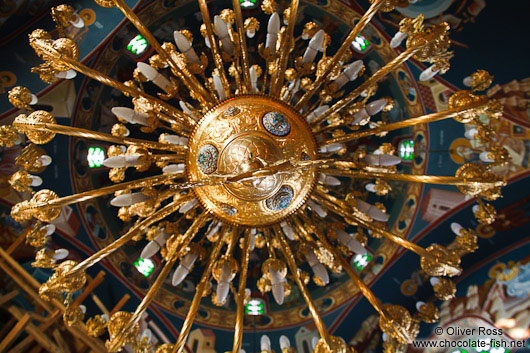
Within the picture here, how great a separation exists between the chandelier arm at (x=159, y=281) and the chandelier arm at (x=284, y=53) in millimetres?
1909

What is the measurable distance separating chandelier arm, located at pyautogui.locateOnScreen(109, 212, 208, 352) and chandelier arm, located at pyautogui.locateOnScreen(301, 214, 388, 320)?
1491mm

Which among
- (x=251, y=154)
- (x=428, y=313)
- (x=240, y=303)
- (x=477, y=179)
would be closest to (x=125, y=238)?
(x=240, y=303)

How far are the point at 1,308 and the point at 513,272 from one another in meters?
9.21

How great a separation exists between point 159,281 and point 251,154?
1.79 metres

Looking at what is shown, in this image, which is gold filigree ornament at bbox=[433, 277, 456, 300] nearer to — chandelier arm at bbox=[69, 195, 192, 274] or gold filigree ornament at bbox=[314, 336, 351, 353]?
gold filigree ornament at bbox=[314, 336, 351, 353]

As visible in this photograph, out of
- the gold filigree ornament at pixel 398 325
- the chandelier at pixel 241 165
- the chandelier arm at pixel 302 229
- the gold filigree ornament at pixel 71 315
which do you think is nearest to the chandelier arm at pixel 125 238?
the chandelier at pixel 241 165

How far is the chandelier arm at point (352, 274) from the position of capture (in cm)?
442

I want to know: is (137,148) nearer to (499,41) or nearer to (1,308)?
(1,308)

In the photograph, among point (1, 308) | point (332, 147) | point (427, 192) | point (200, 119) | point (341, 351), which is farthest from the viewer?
point (427, 192)

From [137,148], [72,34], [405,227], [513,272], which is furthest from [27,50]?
[513,272]

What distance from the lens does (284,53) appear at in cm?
516

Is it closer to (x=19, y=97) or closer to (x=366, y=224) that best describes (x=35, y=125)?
(x=19, y=97)

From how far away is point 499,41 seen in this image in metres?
7.15

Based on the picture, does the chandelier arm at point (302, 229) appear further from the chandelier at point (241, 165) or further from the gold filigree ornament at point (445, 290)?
the gold filigree ornament at point (445, 290)
